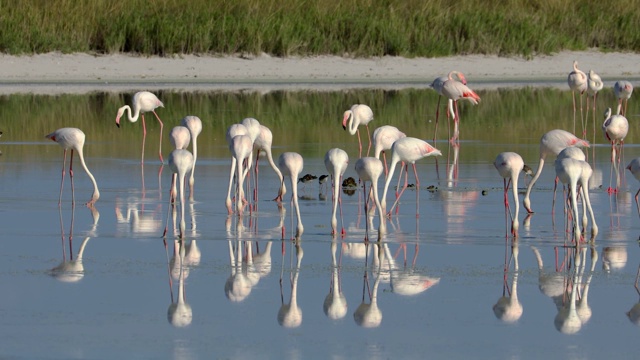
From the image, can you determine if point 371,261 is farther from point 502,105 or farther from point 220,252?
point 502,105

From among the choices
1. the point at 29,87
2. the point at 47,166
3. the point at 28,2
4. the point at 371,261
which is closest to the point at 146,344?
the point at 371,261

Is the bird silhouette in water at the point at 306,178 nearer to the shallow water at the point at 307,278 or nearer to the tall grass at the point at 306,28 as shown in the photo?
the shallow water at the point at 307,278

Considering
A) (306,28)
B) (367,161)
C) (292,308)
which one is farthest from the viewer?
(306,28)

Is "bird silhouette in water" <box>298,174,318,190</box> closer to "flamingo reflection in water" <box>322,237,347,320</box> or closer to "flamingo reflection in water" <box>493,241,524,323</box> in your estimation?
"flamingo reflection in water" <box>322,237,347,320</box>

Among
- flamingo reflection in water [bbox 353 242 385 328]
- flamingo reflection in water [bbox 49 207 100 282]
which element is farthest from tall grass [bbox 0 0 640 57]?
flamingo reflection in water [bbox 353 242 385 328]

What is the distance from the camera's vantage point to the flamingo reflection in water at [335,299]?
6807mm

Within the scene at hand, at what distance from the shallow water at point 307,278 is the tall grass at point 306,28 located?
47.9ft

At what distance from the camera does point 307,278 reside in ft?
25.1

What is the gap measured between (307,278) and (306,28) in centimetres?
1977

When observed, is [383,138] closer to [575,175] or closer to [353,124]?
[353,124]

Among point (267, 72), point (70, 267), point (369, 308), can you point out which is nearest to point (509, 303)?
point (369, 308)

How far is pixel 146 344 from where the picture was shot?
618 centimetres

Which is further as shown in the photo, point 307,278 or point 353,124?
point 353,124

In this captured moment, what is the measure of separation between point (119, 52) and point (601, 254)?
19.2 meters
